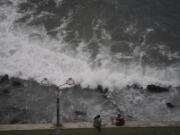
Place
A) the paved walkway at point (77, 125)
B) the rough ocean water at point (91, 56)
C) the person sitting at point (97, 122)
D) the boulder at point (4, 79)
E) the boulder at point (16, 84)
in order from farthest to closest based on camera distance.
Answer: the boulder at point (4, 79), the boulder at point (16, 84), the rough ocean water at point (91, 56), the paved walkway at point (77, 125), the person sitting at point (97, 122)

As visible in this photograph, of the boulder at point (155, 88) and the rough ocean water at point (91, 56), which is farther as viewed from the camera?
the boulder at point (155, 88)

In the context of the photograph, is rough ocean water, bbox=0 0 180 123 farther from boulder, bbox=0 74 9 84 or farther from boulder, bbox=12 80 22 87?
boulder, bbox=0 74 9 84

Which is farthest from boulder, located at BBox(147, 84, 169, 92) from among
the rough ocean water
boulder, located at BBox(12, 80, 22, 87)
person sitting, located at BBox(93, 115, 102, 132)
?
boulder, located at BBox(12, 80, 22, 87)

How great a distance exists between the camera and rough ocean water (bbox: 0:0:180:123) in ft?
98.1

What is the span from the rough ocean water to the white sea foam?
3.8 inches

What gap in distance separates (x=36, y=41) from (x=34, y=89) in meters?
8.19

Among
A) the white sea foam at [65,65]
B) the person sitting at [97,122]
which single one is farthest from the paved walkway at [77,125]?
the white sea foam at [65,65]

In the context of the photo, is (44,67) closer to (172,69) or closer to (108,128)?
(108,128)

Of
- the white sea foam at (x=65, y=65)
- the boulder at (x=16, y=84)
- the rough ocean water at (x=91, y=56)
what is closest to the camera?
the rough ocean water at (x=91, y=56)

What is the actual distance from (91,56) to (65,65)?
3438 mm

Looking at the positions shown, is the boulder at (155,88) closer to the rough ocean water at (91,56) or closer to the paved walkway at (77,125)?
the rough ocean water at (91,56)

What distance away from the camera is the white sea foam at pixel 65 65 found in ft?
108

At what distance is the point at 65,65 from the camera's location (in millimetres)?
34625

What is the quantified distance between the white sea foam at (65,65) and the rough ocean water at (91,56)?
10 centimetres
